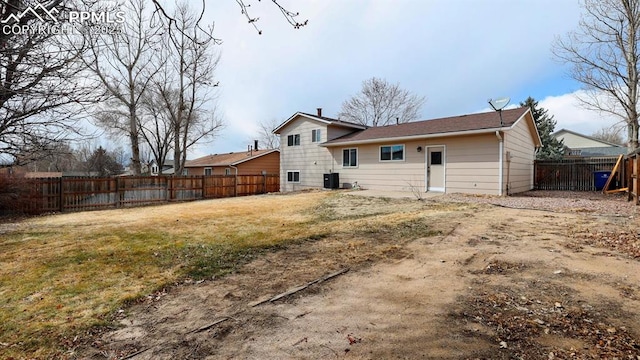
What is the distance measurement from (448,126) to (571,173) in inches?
271

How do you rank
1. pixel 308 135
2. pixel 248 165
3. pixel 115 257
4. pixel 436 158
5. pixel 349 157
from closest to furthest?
pixel 115 257, pixel 436 158, pixel 349 157, pixel 308 135, pixel 248 165

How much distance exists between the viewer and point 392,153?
13867 millimetres

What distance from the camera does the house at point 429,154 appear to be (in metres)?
11.1

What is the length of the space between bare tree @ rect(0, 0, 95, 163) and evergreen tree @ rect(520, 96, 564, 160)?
27.9 metres

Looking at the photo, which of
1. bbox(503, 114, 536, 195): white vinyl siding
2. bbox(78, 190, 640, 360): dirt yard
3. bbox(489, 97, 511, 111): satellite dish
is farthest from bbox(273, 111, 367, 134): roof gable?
bbox(78, 190, 640, 360): dirt yard

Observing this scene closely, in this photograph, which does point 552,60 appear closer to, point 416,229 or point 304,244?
point 416,229

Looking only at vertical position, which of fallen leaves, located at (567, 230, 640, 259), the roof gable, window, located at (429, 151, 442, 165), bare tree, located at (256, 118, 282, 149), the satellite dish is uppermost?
bare tree, located at (256, 118, 282, 149)

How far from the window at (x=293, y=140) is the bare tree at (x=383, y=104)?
14.3m

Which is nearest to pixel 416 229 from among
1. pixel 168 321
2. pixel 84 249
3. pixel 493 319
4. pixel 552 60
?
pixel 493 319

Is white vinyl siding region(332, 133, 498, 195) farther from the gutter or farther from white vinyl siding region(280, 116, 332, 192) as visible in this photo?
white vinyl siding region(280, 116, 332, 192)

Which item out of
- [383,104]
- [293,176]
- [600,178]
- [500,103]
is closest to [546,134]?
[600,178]

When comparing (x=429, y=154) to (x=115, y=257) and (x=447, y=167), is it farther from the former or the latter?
(x=115, y=257)

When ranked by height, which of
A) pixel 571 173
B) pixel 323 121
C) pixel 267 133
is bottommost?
pixel 571 173

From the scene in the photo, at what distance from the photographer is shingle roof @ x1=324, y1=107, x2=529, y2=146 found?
11.4 meters
